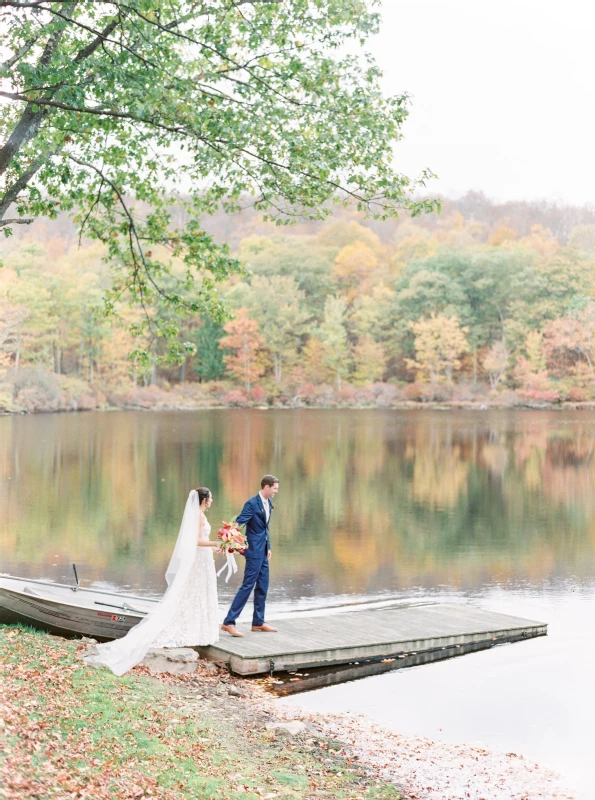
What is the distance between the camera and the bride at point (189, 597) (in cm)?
1025

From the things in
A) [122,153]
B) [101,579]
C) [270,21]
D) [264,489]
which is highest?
[270,21]

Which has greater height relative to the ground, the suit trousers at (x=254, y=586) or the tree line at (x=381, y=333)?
the tree line at (x=381, y=333)

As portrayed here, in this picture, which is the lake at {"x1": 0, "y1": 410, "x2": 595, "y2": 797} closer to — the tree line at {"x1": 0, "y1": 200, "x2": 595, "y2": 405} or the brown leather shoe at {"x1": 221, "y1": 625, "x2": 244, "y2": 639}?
the brown leather shoe at {"x1": 221, "y1": 625, "x2": 244, "y2": 639}

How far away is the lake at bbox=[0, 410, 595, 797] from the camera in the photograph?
394 inches

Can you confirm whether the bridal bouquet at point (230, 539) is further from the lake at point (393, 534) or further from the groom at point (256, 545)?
the lake at point (393, 534)

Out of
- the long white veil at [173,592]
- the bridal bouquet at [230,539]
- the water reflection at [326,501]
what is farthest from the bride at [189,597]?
the water reflection at [326,501]

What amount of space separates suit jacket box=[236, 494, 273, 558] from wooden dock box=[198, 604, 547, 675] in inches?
41.1

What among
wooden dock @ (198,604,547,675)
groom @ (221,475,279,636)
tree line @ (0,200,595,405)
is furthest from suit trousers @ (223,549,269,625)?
tree line @ (0,200,595,405)

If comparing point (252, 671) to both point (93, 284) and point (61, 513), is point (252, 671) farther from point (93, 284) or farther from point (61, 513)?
point (93, 284)

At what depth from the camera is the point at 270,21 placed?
11.0 metres

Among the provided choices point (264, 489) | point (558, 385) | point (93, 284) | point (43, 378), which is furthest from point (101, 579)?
point (558, 385)

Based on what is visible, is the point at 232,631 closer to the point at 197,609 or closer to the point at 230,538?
the point at 197,609

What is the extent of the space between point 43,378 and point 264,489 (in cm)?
6035

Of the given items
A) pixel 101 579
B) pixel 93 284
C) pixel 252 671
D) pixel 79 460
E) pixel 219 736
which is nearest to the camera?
Answer: pixel 219 736
